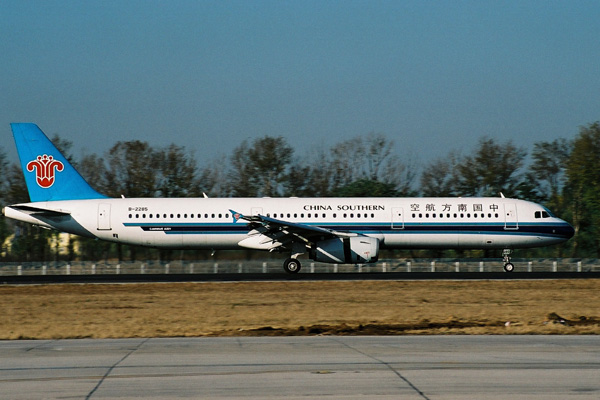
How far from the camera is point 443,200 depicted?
3847cm

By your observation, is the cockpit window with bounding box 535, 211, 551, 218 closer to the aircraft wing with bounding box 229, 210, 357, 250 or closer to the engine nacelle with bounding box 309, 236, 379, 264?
the engine nacelle with bounding box 309, 236, 379, 264

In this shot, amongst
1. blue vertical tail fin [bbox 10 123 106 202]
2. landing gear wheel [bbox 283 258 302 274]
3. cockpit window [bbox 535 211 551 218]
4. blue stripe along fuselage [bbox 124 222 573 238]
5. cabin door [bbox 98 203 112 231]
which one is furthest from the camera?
blue vertical tail fin [bbox 10 123 106 202]

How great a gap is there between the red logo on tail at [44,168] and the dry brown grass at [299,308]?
10594 mm

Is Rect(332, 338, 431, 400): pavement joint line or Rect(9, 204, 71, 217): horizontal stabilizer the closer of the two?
Rect(332, 338, 431, 400): pavement joint line

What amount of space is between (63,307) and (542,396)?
1758 centimetres

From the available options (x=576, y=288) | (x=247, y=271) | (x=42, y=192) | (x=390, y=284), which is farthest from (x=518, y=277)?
(x=42, y=192)

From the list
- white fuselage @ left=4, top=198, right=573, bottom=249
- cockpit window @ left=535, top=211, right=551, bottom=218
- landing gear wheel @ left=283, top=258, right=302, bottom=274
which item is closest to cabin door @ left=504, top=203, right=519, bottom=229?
white fuselage @ left=4, top=198, right=573, bottom=249

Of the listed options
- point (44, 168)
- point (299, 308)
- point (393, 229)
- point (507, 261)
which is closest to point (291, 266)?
point (393, 229)

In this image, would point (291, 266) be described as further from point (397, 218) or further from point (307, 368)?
point (307, 368)

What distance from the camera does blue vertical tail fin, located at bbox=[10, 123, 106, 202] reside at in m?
39.4

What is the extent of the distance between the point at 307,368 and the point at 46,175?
31131 mm

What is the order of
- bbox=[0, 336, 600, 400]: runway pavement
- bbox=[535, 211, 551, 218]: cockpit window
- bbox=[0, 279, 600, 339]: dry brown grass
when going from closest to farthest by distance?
bbox=[0, 336, 600, 400]: runway pavement
bbox=[0, 279, 600, 339]: dry brown grass
bbox=[535, 211, 551, 218]: cockpit window

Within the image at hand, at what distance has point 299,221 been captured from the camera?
37625 millimetres

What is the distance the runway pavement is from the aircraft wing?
19.0 meters
